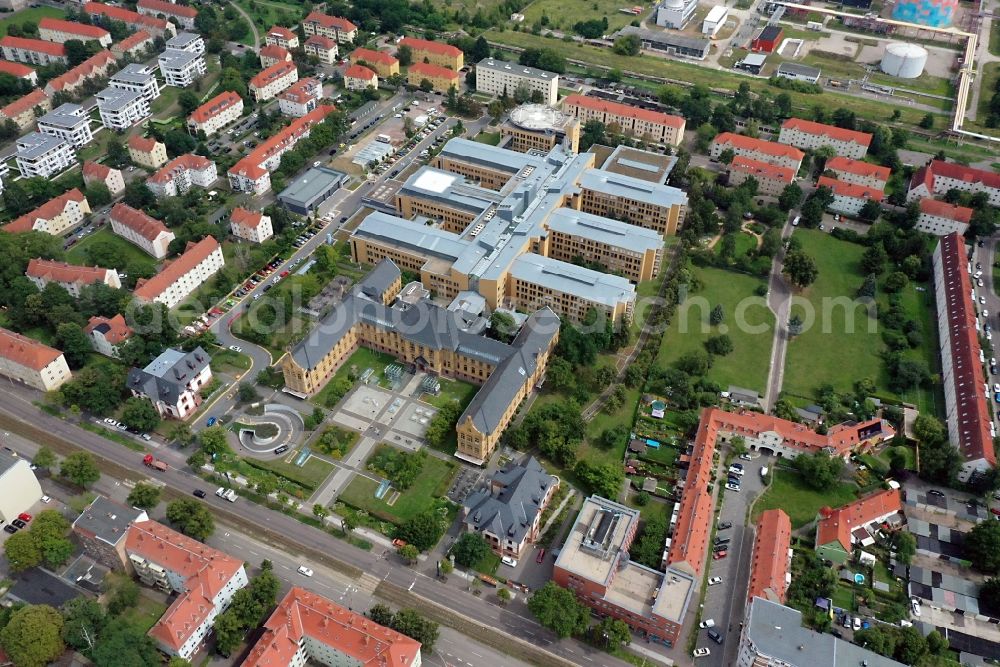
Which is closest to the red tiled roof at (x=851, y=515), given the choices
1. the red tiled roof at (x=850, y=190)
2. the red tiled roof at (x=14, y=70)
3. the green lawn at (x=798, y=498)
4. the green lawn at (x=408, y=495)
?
the green lawn at (x=798, y=498)

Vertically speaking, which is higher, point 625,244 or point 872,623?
point 625,244

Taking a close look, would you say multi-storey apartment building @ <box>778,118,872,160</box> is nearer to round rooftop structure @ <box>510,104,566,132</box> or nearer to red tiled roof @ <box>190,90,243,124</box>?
round rooftop structure @ <box>510,104,566,132</box>

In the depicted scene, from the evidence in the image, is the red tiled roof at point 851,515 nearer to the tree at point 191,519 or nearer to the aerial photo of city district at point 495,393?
the aerial photo of city district at point 495,393

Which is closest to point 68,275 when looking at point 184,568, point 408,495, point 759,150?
point 184,568

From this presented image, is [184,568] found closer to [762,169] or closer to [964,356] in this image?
[964,356]

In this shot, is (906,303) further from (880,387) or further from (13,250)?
(13,250)

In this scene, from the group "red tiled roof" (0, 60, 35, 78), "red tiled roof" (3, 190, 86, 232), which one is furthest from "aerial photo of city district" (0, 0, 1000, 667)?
"red tiled roof" (0, 60, 35, 78)

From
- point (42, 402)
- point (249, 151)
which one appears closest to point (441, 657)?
point (42, 402)
